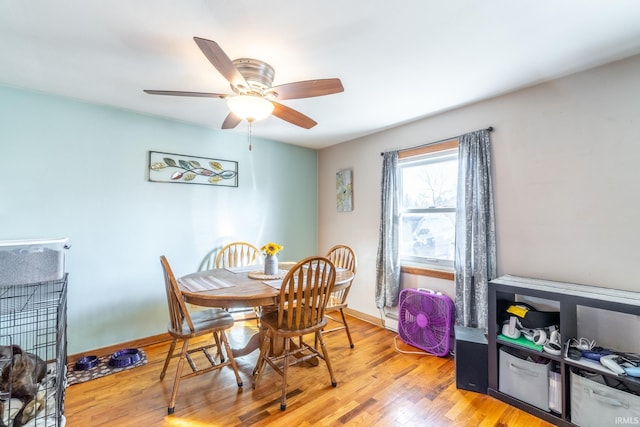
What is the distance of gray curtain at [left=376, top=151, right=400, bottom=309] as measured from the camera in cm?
303

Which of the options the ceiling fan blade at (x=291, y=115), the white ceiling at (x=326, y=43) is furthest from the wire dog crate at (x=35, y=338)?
the ceiling fan blade at (x=291, y=115)

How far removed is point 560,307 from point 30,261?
137 inches

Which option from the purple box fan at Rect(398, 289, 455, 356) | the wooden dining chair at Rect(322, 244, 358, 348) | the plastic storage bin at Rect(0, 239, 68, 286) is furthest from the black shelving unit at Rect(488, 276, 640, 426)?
the plastic storage bin at Rect(0, 239, 68, 286)

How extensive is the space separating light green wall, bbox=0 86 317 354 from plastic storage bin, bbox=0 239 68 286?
442 millimetres

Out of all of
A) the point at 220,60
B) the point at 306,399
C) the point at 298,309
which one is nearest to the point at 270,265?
the point at 298,309

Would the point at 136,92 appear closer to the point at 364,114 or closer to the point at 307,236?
the point at 364,114

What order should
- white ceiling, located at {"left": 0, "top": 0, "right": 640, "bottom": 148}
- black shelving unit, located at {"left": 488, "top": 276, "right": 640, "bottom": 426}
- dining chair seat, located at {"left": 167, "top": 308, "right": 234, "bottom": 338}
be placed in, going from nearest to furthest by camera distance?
1. white ceiling, located at {"left": 0, "top": 0, "right": 640, "bottom": 148}
2. black shelving unit, located at {"left": 488, "top": 276, "right": 640, "bottom": 426}
3. dining chair seat, located at {"left": 167, "top": 308, "right": 234, "bottom": 338}

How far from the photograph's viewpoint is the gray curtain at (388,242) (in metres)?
3.03

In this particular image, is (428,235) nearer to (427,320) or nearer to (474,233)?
(474,233)

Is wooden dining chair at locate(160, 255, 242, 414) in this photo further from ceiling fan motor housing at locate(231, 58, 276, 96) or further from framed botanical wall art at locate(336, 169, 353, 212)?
framed botanical wall art at locate(336, 169, 353, 212)

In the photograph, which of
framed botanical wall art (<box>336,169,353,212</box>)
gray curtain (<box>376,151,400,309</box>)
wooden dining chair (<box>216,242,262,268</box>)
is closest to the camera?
gray curtain (<box>376,151,400,309</box>)

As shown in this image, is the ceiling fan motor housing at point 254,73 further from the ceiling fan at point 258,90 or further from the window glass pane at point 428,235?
the window glass pane at point 428,235

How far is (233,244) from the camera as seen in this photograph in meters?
3.24

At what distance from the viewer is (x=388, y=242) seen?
309cm
